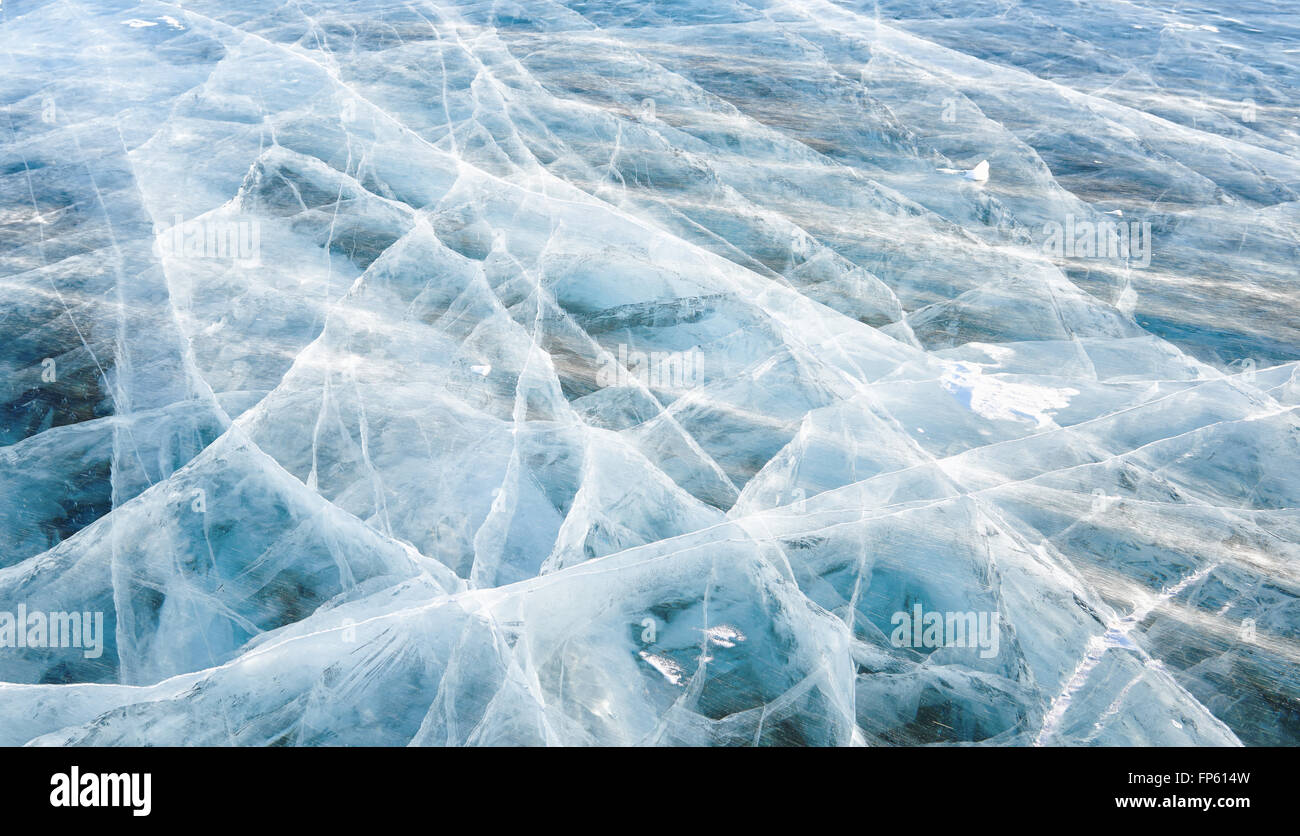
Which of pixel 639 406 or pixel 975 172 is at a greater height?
pixel 975 172

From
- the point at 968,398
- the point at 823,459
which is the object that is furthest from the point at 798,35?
the point at 823,459

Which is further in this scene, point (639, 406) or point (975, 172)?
point (975, 172)

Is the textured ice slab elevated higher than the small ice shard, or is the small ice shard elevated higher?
the small ice shard

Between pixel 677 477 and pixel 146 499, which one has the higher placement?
pixel 677 477

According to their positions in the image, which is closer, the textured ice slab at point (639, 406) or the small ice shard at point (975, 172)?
the textured ice slab at point (639, 406)

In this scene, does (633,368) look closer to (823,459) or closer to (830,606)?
(823,459)

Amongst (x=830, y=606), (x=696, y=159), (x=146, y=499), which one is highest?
(x=696, y=159)

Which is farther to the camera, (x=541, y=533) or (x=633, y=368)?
(x=633, y=368)
